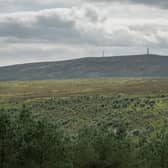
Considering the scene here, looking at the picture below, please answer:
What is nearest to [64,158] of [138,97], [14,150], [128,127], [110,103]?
[14,150]

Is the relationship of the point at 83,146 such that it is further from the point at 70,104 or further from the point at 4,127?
the point at 70,104

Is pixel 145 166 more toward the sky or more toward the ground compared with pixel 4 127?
more toward the ground

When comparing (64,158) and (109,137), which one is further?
(109,137)

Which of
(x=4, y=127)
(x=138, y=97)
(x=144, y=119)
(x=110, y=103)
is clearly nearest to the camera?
(x=4, y=127)

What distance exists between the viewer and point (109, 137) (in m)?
80.4

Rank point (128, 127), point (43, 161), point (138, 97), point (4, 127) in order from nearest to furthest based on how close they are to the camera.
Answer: point (4, 127)
point (43, 161)
point (128, 127)
point (138, 97)

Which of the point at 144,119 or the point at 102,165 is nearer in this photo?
the point at 102,165

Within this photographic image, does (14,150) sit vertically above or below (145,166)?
above

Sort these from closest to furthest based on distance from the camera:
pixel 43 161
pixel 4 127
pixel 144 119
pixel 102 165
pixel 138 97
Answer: pixel 4 127 → pixel 43 161 → pixel 102 165 → pixel 144 119 → pixel 138 97

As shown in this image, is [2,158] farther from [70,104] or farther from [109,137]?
[70,104]

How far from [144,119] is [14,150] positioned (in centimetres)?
8778

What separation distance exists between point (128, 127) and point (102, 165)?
55.3m

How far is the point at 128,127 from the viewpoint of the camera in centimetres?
13188

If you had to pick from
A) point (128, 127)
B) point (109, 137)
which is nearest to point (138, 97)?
point (128, 127)
